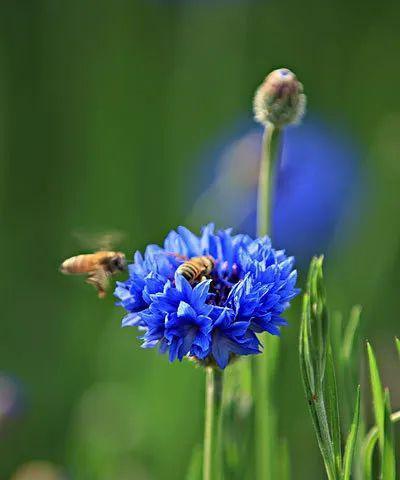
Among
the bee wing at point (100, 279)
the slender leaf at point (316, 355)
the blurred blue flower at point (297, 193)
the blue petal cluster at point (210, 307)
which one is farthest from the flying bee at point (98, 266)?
the blurred blue flower at point (297, 193)

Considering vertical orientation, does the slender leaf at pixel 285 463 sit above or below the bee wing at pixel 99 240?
below

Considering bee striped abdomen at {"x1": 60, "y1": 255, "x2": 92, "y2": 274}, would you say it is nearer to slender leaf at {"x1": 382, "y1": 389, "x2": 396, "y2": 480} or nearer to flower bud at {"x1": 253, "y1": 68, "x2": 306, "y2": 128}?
flower bud at {"x1": 253, "y1": 68, "x2": 306, "y2": 128}

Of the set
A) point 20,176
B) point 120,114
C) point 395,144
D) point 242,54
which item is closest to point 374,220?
point 395,144

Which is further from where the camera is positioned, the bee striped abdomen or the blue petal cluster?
the bee striped abdomen

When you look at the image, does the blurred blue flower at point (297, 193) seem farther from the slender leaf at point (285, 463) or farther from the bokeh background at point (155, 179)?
the slender leaf at point (285, 463)

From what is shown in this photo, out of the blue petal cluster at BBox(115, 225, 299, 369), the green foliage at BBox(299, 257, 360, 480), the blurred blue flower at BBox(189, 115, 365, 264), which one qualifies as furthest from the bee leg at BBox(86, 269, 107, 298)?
the blurred blue flower at BBox(189, 115, 365, 264)

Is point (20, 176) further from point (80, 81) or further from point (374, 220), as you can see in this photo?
point (374, 220)
